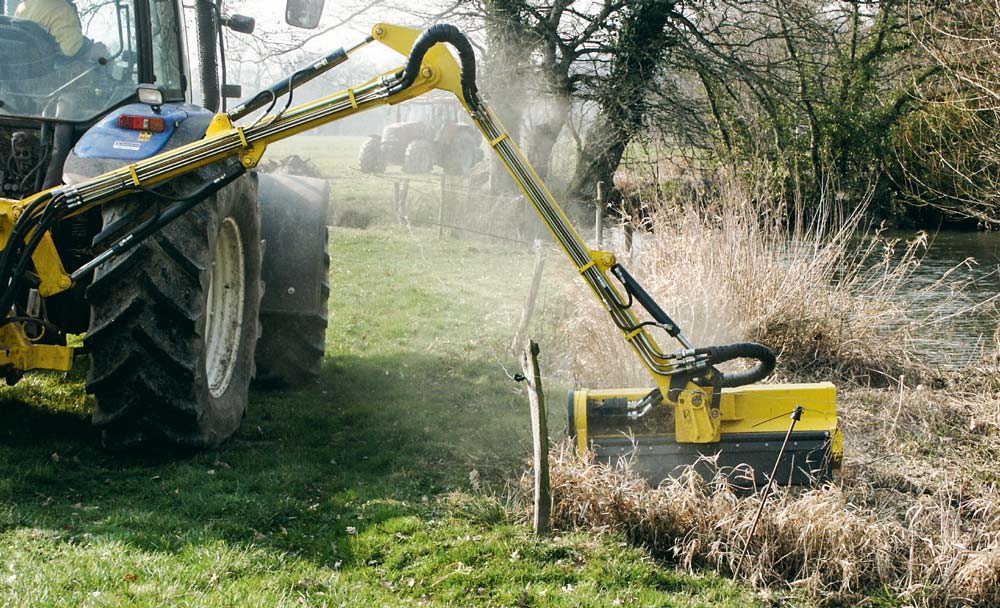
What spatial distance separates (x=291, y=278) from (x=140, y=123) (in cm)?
173

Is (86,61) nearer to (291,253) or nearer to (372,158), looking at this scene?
(291,253)

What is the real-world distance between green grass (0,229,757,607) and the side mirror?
2.27m

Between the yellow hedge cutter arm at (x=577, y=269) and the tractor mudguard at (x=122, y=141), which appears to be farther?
the tractor mudguard at (x=122, y=141)

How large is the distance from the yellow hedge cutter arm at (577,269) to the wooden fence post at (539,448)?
510mm

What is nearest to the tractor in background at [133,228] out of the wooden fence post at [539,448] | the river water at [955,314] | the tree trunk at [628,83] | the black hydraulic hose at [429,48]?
the black hydraulic hose at [429,48]

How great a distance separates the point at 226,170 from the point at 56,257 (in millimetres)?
860

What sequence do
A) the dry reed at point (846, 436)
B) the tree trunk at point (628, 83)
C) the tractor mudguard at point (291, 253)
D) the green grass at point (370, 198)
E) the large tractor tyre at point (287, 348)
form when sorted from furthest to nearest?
the green grass at point (370, 198) → the tree trunk at point (628, 83) → the large tractor tyre at point (287, 348) → the tractor mudguard at point (291, 253) → the dry reed at point (846, 436)

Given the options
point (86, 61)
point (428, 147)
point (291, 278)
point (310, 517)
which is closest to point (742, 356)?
point (310, 517)

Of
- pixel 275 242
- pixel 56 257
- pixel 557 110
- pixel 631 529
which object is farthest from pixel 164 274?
pixel 557 110

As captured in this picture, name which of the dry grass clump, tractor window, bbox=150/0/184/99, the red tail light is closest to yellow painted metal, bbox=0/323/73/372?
the red tail light

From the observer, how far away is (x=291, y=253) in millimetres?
6223

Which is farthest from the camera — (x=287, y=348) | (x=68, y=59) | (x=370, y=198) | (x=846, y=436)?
(x=370, y=198)

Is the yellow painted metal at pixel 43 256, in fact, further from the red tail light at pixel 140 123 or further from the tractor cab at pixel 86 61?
the tractor cab at pixel 86 61

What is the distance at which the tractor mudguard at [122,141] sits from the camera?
14.8 feet
